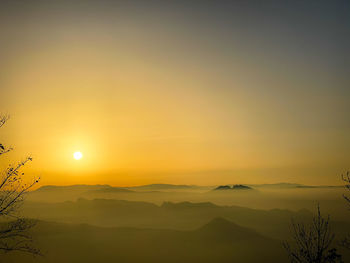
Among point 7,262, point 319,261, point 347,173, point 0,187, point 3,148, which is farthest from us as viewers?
point 7,262

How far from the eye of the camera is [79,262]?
196 metres

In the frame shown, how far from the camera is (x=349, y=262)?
19662cm

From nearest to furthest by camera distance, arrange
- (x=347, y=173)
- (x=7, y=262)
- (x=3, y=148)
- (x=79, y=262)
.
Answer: (x=3, y=148) → (x=347, y=173) → (x=7, y=262) → (x=79, y=262)

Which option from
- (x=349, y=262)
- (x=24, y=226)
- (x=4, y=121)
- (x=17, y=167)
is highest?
(x=4, y=121)

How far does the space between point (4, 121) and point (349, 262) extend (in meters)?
234

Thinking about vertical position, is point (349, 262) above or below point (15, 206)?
below

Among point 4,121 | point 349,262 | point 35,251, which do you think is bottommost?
point 349,262

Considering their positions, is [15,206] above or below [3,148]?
below

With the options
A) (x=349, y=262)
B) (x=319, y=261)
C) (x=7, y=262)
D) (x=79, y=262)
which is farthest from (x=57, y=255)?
(x=319, y=261)

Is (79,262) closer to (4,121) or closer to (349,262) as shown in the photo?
(349,262)

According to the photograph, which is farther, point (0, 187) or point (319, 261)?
point (319, 261)

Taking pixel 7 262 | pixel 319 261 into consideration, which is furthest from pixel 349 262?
pixel 319 261

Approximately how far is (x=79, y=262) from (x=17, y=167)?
20766 cm

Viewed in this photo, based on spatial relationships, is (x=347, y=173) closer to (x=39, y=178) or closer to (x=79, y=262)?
(x=39, y=178)
